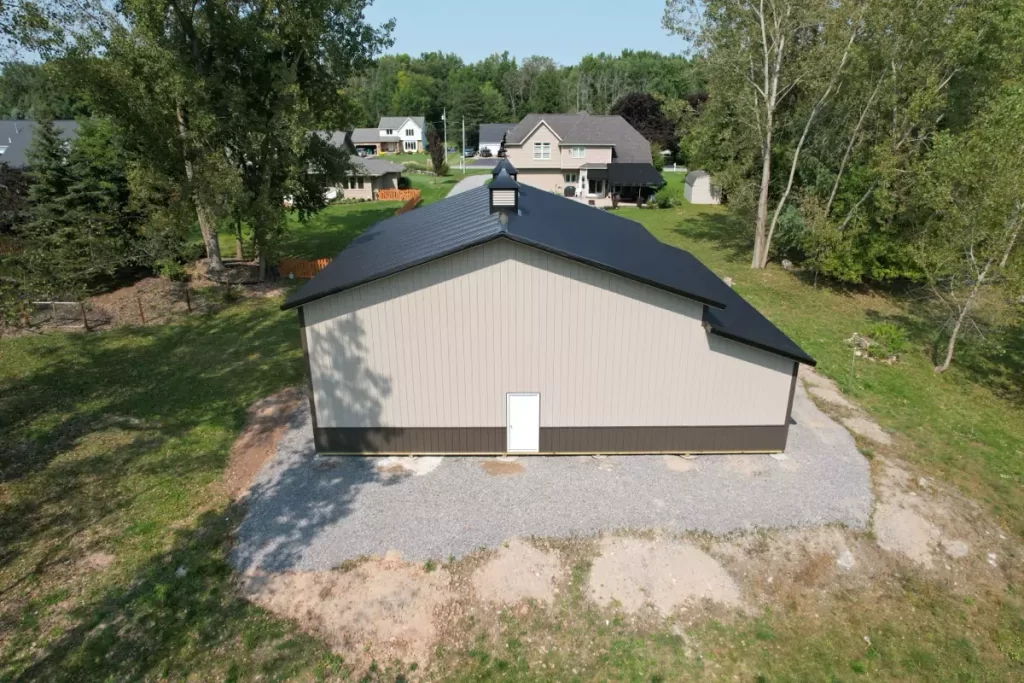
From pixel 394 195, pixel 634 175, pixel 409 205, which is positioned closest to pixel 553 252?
pixel 409 205

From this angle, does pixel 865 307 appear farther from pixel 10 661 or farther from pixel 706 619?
pixel 10 661

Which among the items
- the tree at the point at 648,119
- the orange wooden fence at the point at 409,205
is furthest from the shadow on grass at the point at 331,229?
the tree at the point at 648,119

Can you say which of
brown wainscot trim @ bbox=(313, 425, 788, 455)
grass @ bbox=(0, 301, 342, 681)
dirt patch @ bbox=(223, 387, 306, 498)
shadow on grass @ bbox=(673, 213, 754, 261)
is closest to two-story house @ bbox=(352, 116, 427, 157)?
shadow on grass @ bbox=(673, 213, 754, 261)

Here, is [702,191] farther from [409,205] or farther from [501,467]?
[501,467]

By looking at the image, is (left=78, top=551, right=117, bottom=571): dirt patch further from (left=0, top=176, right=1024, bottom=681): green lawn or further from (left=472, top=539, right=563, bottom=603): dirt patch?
(left=472, top=539, right=563, bottom=603): dirt patch

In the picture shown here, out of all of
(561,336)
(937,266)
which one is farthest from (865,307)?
(561,336)

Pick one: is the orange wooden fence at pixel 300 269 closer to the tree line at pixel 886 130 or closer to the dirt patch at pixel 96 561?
the dirt patch at pixel 96 561
